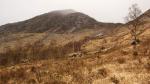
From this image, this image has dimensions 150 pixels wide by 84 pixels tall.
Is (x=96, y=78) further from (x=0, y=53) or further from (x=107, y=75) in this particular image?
(x=0, y=53)

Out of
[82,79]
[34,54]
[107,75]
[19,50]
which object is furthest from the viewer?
A: [19,50]

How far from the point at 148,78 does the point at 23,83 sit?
20.4 ft

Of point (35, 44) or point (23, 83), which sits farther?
point (35, 44)

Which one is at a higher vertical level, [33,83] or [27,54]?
[33,83]

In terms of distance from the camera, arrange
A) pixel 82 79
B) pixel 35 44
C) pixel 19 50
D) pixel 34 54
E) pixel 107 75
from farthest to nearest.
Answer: pixel 35 44, pixel 19 50, pixel 34 54, pixel 107 75, pixel 82 79

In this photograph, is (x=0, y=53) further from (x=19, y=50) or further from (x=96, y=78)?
(x=96, y=78)

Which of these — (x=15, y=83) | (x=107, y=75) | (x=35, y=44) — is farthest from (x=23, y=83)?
(x=35, y=44)

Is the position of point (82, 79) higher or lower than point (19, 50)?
higher

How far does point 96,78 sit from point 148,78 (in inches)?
103

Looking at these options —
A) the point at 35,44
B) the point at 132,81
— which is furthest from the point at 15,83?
the point at 35,44

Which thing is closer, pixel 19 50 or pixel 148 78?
pixel 148 78

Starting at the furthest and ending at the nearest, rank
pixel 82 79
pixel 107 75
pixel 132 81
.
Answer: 1. pixel 107 75
2. pixel 82 79
3. pixel 132 81

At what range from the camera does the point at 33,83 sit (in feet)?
45.4

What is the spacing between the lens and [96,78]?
13.4 meters
